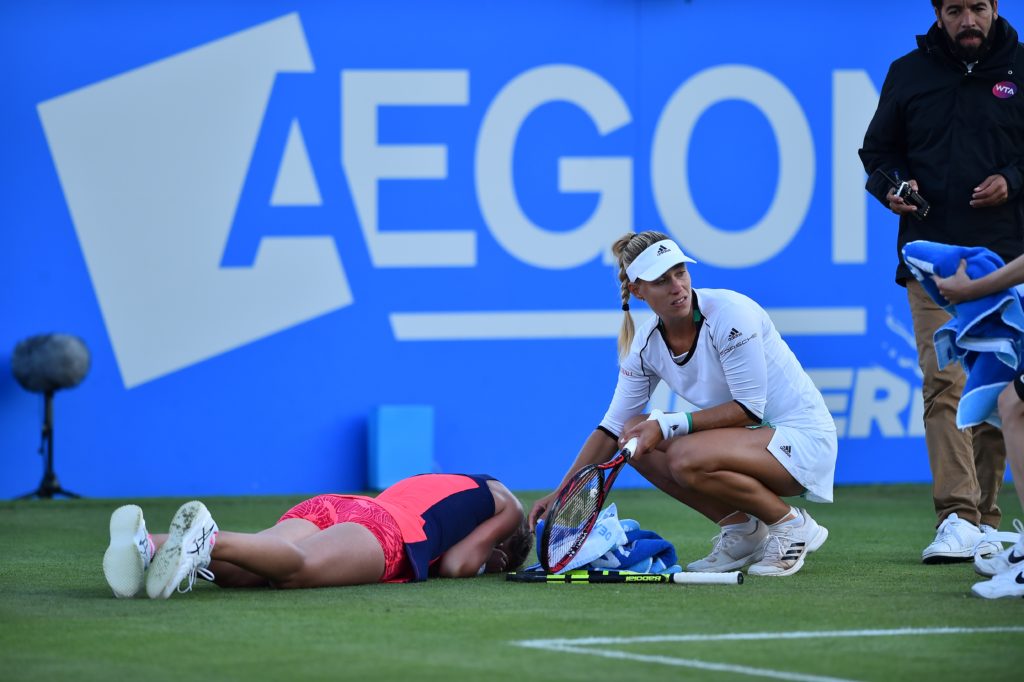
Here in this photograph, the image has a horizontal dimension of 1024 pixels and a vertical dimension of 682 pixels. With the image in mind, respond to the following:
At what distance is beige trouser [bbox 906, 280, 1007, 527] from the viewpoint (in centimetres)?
564

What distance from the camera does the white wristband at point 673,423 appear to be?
500 centimetres

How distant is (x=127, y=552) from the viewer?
4.28 m

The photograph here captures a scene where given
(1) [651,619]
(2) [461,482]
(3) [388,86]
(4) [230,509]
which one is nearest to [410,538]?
(2) [461,482]

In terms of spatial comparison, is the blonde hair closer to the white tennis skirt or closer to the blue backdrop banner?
the white tennis skirt

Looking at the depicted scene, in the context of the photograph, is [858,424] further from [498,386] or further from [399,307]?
[399,307]

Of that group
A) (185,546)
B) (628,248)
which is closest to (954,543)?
(628,248)

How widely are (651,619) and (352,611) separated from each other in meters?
0.79

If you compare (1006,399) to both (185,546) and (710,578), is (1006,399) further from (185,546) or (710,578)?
(185,546)

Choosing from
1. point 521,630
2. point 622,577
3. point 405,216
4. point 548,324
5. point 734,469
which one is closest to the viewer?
point 521,630

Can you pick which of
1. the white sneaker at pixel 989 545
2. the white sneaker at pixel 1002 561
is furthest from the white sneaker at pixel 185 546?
the white sneaker at pixel 989 545

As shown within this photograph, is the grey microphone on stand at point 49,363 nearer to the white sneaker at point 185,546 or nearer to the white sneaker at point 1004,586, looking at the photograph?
the white sneaker at point 185,546

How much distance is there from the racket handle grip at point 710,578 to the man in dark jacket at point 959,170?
4.16 ft

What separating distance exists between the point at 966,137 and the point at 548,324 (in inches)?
150

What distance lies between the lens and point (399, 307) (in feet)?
29.8
